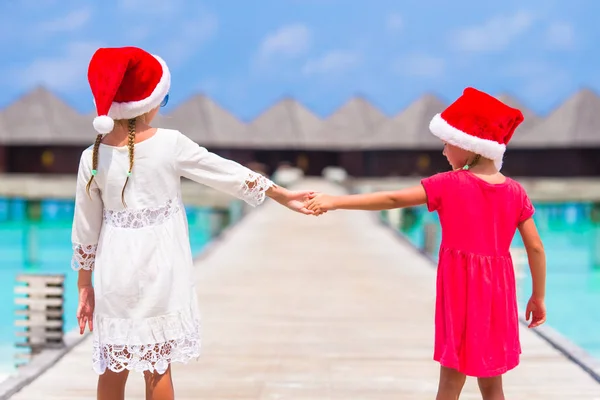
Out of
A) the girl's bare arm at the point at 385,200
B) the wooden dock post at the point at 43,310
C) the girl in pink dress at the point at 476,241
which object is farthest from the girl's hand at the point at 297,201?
the wooden dock post at the point at 43,310

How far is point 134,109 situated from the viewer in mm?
2920

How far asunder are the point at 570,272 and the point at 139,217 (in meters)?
13.5

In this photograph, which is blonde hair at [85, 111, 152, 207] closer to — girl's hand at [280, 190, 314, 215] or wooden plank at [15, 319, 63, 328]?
girl's hand at [280, 190, 314, 215]

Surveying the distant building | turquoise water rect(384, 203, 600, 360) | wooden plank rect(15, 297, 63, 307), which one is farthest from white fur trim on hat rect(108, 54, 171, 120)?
the distant building

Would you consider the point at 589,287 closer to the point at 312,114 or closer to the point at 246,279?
the point at 246,279

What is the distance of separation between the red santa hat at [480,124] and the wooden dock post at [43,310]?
10.4 ft

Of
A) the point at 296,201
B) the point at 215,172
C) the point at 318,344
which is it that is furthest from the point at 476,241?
the point at 318,344

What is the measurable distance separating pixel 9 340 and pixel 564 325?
24.7ft

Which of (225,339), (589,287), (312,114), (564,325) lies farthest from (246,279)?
(312,114)

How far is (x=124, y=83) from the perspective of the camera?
292cm

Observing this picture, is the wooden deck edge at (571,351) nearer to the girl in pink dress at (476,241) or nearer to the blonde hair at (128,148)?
the girl in pink dress at (476,241)

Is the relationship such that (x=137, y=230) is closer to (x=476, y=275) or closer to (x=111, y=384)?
(x=111, y=384)

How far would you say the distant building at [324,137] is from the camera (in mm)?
38625

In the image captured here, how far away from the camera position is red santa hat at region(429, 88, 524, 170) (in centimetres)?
300
